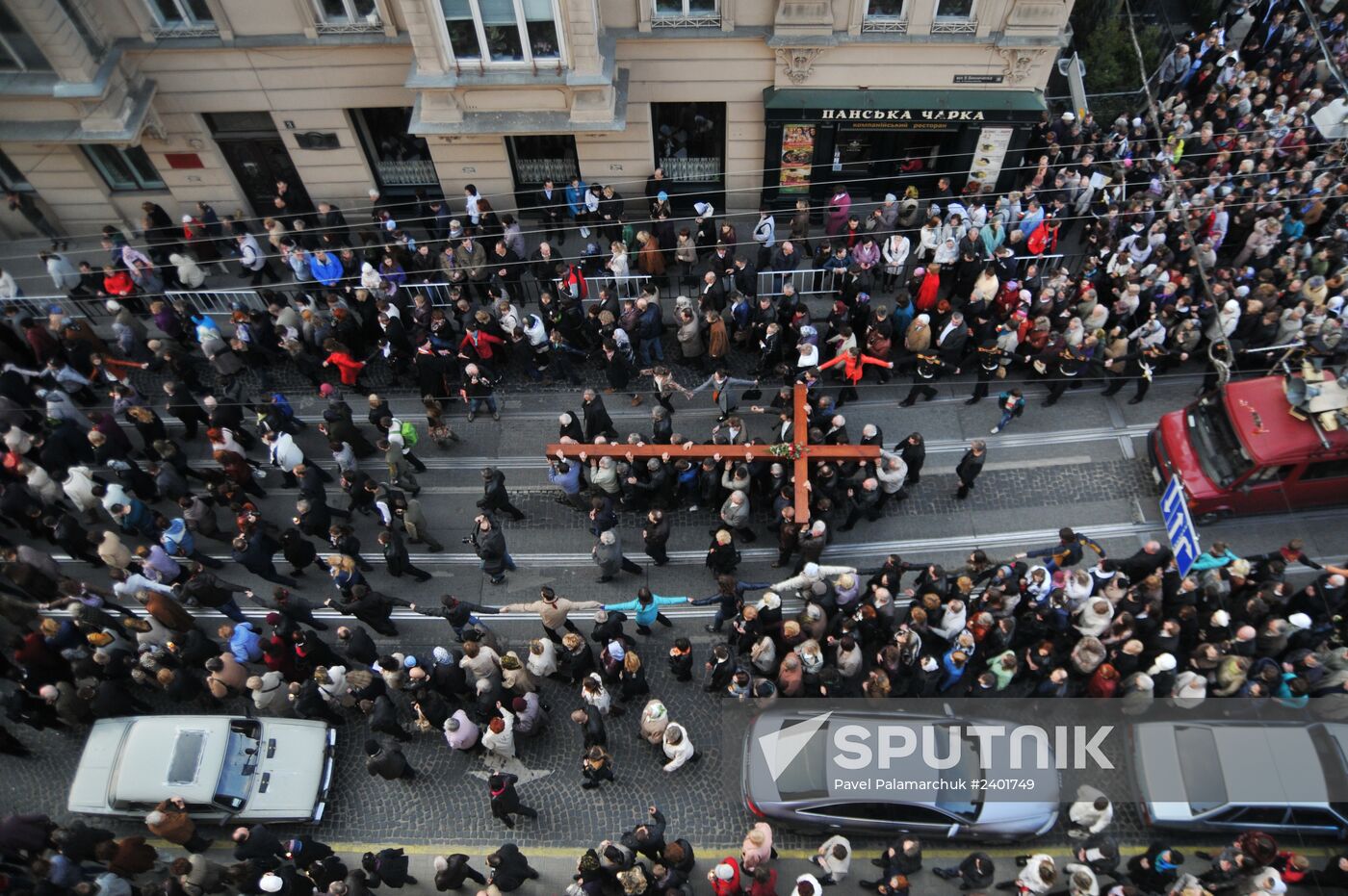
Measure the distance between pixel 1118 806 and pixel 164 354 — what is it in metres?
17.6

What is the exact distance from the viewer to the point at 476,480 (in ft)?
54.3

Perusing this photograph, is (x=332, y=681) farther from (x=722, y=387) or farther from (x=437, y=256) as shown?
(x=437, y=256)

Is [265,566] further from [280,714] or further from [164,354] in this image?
[164,354]

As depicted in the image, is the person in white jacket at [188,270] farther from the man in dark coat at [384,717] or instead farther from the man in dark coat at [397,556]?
the man in dark coat at [384,717]

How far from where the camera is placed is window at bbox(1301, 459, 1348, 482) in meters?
14.0

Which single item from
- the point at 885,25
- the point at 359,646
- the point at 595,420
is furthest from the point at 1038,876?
the point at 885,25

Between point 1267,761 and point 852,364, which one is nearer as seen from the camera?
point 1267,761

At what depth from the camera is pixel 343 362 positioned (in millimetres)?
16750

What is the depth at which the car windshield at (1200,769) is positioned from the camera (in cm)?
1172

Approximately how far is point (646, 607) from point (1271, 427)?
33.1 ft

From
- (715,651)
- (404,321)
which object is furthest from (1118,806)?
(404,321)

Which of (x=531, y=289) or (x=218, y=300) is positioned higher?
(x=531, y=289)

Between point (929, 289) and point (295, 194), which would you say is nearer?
point (929, 289)

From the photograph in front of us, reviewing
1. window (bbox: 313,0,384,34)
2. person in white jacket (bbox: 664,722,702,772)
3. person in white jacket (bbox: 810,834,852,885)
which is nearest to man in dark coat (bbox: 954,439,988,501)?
person in white jacket (bbox: 664,722,702,772)
